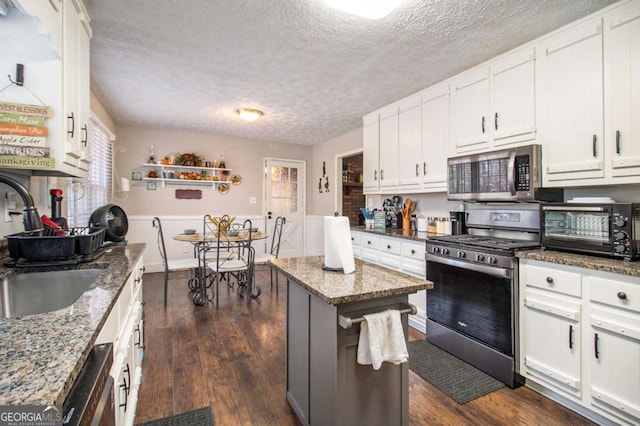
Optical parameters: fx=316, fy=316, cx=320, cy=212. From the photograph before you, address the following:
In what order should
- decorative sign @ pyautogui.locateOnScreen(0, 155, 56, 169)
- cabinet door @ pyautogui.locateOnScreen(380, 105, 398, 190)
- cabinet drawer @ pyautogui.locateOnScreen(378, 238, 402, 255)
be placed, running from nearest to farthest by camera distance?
decorative sign @ pyautogui.locateOnScreen(0, 155, 56, 169), cabinet drawer @ pyautogui.locateOnScreen(378, 238, 402, 255), cabinet door @ pyautogui.locateOnScreen(380, 105, 398, 190)

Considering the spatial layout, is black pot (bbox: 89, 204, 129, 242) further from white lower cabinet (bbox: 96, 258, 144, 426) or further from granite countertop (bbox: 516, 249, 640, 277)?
granite countertop (bbox: 516, 249, 640, 277)

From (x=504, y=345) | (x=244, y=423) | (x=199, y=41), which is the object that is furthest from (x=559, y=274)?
(x=199, y=41)

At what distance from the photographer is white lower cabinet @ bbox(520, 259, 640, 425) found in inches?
62.4

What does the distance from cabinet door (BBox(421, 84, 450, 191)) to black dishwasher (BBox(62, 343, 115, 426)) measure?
9.73 feet

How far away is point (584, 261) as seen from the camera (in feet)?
5.75

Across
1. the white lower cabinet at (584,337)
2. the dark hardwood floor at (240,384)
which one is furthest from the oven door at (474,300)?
the dark hardwood floor at (240,384)

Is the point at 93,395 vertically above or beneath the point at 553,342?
above

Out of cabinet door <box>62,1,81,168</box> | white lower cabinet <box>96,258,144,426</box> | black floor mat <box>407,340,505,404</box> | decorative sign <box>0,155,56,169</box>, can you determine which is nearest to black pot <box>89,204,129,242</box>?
cabinet door <box>62,1,81,168</box>

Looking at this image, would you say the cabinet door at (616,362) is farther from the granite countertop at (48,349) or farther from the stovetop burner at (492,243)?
the granite countertop at (48,349)

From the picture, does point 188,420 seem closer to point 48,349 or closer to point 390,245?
point 48,349

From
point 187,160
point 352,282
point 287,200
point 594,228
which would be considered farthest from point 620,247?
point 187,160

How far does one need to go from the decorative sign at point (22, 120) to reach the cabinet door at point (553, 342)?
2.91 metres

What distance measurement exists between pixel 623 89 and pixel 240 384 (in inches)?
119

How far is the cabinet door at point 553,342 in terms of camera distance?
5.89 feet
